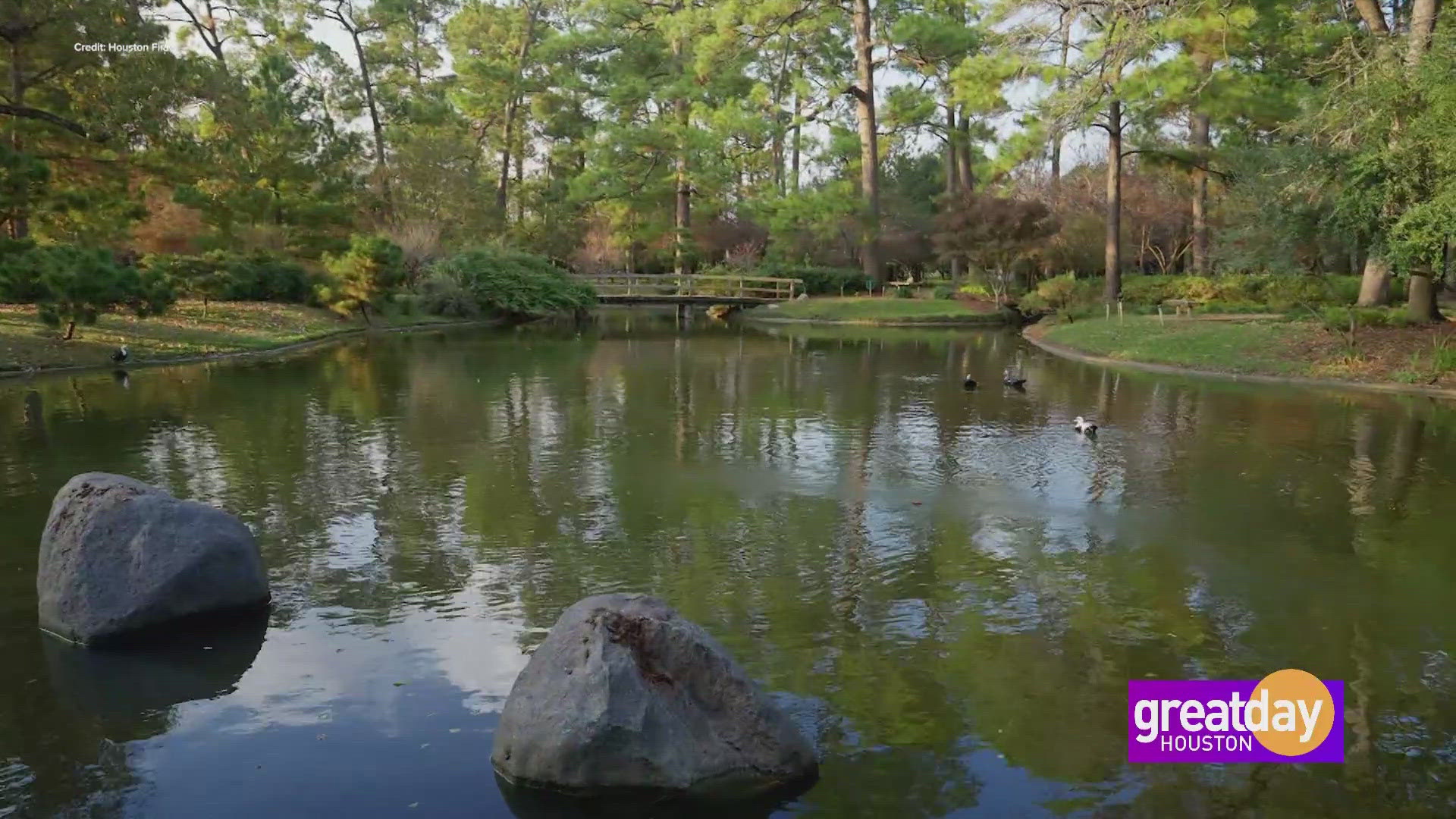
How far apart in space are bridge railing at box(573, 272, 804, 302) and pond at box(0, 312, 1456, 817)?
26936mm

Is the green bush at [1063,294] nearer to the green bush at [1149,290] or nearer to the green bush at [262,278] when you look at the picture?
the green bush at [1149,290]

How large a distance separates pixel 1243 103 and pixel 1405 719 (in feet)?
93.5

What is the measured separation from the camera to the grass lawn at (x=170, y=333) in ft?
68.5

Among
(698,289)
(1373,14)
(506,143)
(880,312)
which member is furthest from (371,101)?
(1373,14)

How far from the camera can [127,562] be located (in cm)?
688

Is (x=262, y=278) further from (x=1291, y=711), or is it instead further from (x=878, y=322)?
(x=1291, y=711)

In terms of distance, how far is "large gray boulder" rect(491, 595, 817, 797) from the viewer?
193 inches

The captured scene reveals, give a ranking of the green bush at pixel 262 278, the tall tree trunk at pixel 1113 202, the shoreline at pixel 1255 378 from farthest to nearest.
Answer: the tall tree trunk at pixel 1113 202 → the green bush at pixel 262 278 → the shoreline at pixel 1255 378

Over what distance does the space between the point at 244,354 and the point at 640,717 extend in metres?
22.8

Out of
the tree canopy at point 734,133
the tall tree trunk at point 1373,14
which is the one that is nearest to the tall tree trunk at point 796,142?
the tree canopy at point 734,133

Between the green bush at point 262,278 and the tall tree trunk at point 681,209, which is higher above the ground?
the tall tree trunk at point 681,209

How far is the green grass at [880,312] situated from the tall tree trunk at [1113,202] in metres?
4.66

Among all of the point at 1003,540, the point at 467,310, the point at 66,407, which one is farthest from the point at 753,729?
the point at 467,310

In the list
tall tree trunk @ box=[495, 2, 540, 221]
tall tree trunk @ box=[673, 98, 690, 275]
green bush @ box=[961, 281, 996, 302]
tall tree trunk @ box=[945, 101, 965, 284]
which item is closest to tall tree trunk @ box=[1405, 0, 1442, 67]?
green bush @ box=[961, 281, 996, 302]
